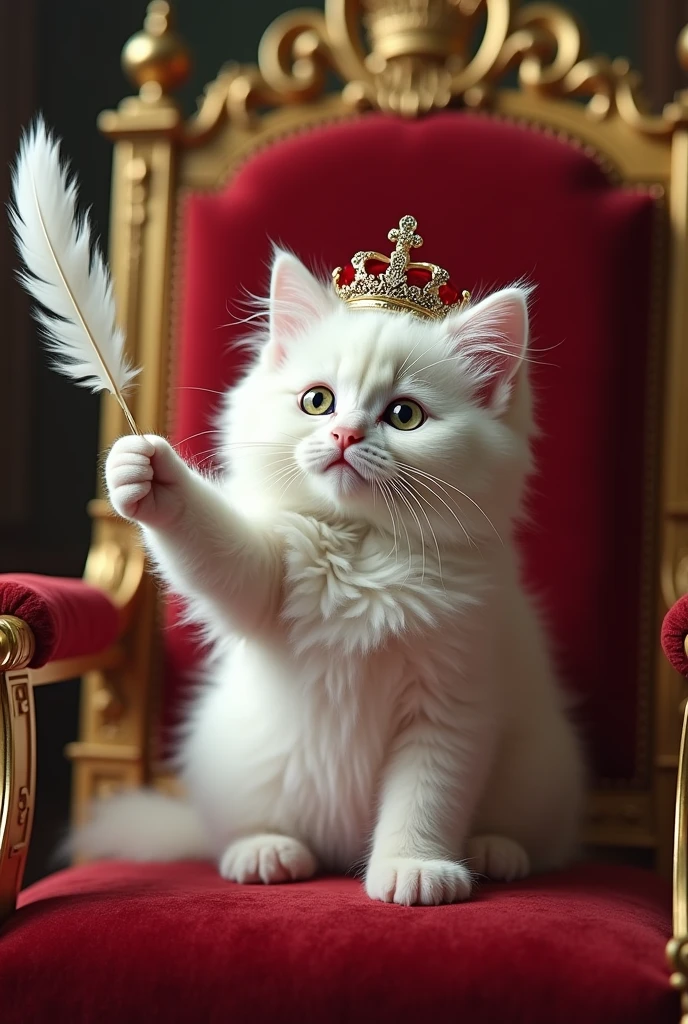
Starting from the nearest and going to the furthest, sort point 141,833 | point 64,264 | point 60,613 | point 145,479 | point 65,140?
point 145,479 < point 64,264 < point 60,613 < point 141,833 < point 65,140

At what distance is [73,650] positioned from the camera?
1394 millimetres

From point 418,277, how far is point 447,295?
45 mm

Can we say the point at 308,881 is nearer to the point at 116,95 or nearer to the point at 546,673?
the point at 546,673

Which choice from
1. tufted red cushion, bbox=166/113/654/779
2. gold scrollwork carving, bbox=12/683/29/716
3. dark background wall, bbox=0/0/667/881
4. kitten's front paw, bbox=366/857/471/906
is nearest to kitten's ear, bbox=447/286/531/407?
tufted red cushion, bbox=166/113/654/779

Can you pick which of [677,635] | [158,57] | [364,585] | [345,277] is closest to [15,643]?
[364,585]

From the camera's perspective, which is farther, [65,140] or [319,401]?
[65,140]

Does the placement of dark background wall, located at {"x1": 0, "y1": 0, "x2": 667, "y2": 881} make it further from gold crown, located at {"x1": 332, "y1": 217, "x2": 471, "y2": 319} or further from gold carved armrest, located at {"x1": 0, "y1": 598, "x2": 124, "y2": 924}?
gold crown, located at {"x1": 332, "y1": 217, "x2": 471, "y2": 319}

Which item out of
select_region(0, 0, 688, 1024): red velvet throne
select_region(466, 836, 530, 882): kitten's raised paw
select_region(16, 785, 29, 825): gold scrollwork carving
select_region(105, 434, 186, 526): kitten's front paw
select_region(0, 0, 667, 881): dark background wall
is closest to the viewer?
select_region(105, 434, 186, 526): kitten's front paw

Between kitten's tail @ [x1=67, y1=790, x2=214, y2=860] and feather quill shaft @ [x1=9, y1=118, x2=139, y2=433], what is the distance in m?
0.66

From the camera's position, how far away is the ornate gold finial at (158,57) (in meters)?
1.77

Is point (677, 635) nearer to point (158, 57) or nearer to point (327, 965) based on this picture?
point (327, 965)

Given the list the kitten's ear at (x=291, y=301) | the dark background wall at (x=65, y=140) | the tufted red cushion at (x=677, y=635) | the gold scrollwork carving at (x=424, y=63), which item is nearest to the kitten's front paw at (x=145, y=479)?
the kitten's ear at (x=291, y=301)

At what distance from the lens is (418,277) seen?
4.33 ft

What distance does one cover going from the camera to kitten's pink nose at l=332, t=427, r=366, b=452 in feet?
3.73
